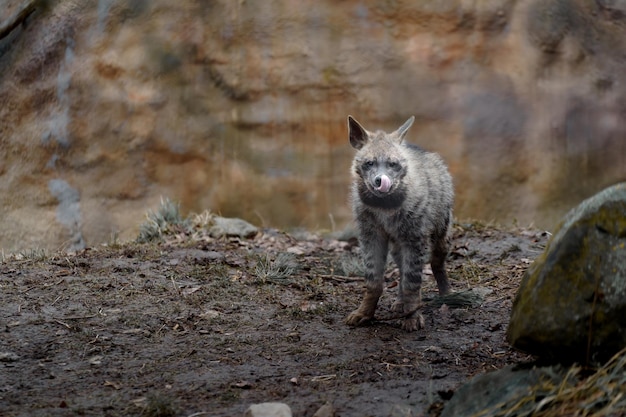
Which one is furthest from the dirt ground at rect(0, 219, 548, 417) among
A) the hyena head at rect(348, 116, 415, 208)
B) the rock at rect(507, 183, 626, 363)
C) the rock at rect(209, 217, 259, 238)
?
the hyena head at rect(348, 116, 415, 208)

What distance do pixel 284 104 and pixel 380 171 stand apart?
4.71m

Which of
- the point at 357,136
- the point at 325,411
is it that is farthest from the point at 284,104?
the point at 325,411

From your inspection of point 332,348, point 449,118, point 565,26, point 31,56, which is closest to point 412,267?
point 332,348

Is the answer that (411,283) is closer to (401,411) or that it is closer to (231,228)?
(401,411)

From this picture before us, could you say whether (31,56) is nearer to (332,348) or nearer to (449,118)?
(449,118)

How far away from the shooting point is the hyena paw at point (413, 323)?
235 inches

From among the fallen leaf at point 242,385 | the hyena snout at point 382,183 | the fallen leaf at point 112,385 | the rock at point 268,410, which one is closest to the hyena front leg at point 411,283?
the hyena snout at point 382,183

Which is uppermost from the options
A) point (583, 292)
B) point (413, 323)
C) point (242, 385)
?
point (583, 292)

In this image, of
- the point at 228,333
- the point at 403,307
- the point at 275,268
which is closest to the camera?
the point at 228,333

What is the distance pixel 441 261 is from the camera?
22.5 ft

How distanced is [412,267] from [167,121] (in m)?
5.24

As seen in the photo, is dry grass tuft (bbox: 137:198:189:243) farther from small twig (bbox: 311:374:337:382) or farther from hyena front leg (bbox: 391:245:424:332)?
small twig (bbox: 311:374:337:382)

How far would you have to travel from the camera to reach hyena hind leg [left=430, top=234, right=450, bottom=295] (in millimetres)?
6762

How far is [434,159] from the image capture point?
6.88m
